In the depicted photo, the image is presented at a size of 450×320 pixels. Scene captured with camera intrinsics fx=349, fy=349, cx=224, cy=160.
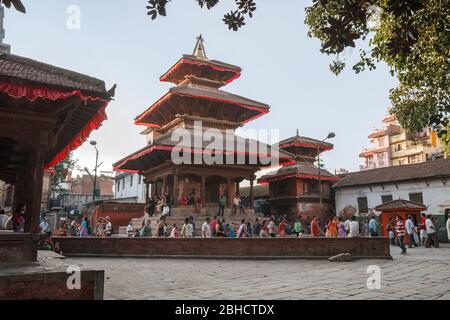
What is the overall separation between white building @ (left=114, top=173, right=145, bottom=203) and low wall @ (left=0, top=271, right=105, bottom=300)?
1226 inches

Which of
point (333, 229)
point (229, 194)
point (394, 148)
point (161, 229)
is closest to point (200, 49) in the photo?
point (229, 194)

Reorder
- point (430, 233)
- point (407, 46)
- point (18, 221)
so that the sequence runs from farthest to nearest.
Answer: point (430, 233) < point (18, 221) < point (407, 46)

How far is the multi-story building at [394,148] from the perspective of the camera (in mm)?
51156

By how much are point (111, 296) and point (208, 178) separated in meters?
17.1

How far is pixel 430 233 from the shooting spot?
58.4 ft

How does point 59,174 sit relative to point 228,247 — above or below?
above

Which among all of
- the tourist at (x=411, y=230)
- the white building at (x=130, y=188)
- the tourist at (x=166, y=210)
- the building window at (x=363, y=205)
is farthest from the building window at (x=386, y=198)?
the white building at (x=130, y=188)

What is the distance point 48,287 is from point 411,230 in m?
17.2

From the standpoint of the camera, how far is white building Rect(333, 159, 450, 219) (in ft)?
86.3

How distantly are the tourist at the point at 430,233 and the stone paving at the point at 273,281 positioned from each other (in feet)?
25.0

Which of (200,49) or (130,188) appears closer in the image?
(200,49)

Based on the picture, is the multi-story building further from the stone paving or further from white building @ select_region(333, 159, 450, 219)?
the stone paving

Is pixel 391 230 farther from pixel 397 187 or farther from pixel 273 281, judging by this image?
pixel 273 281

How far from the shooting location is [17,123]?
6.46m
